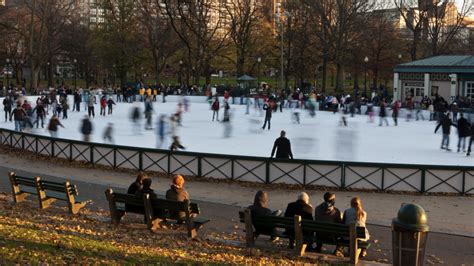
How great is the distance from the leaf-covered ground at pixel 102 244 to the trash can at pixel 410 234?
6.15 ft

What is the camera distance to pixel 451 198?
13.3 meters

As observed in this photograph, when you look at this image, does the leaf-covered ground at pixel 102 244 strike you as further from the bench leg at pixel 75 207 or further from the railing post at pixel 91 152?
the railing post at pixel 91 152

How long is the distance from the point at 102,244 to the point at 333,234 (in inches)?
122

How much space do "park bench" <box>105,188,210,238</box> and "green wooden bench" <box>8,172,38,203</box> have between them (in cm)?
218

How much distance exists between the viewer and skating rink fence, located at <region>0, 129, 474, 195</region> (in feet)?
44.9

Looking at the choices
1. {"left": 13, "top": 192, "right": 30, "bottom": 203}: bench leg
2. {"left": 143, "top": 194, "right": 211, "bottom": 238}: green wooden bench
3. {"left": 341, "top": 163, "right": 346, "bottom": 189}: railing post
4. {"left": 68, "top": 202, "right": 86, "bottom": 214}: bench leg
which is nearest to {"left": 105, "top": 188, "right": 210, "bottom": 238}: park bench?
{"left": 143, "top": 194, "right": 211, "bottom": 238}: green wooden bench

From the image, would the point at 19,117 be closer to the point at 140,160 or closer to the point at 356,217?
the point at 140,160

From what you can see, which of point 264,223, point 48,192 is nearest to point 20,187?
point 48,192

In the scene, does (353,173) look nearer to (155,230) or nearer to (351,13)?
(155,230)

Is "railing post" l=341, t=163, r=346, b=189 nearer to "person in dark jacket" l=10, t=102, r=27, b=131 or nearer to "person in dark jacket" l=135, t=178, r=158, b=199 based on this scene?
"person in dark jacket" l=135, t=178, r=158, b=199

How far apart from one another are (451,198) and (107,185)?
8.45 metres

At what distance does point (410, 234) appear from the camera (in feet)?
19.6

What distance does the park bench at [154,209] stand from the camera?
8805 mm

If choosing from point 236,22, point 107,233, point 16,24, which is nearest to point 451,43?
point 236,22
